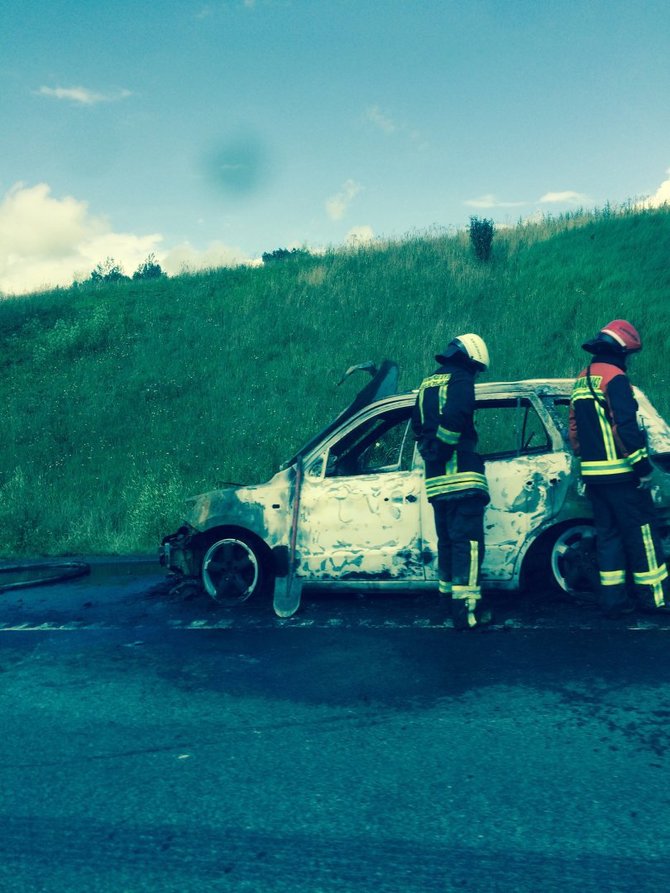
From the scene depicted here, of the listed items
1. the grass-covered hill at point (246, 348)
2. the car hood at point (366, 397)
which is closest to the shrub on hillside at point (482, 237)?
the grass-covered hill at point (246, 348)

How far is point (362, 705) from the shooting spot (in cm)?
436

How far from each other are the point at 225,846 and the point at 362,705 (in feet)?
4.75

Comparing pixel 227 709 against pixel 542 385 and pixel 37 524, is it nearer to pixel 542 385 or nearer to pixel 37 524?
pixel 542 385

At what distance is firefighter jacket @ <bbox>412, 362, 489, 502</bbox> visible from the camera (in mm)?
5742

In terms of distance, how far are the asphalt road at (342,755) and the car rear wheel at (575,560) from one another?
0.56 feet

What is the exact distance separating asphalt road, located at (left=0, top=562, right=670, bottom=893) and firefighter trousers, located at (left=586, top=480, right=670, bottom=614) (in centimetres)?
19

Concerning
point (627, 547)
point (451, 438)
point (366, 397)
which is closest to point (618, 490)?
point (627, 547)

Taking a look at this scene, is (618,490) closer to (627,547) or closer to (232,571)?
(627,547)

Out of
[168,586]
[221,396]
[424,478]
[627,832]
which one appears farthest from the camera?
[221,396]

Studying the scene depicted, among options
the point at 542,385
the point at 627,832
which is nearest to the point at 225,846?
the point at 627,832

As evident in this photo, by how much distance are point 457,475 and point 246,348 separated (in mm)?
13490

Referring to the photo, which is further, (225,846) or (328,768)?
(328,768)

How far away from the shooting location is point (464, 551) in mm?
5699

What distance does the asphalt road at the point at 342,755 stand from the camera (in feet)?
9.38
